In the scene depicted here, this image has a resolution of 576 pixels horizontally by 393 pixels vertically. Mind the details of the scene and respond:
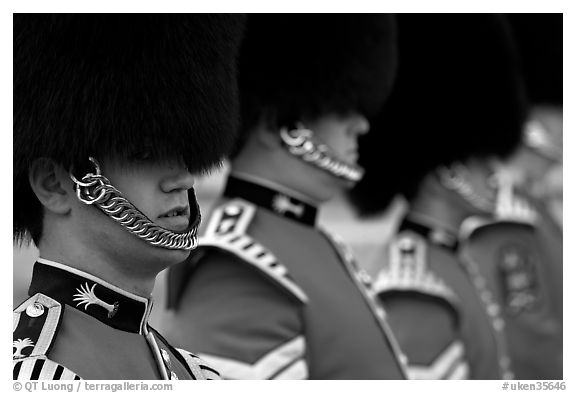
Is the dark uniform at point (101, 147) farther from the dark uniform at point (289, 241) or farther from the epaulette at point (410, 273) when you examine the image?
the epaulette at point (410, 273)

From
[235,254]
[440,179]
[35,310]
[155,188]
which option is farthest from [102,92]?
[440,179]

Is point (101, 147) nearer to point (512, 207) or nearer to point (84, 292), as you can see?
point (84, 292)

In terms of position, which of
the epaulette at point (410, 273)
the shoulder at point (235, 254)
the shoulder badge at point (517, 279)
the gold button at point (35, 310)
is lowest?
the gold button at point (35, 310)

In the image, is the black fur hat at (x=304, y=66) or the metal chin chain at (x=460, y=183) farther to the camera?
the metal chin chain at (x=460, y=183)

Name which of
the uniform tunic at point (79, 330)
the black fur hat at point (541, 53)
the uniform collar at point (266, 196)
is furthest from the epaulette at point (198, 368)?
the black fur hat at point (541, 53)

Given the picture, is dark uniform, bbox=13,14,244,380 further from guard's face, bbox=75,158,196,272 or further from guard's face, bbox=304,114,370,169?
guard's face, bbox=304,114,370,169

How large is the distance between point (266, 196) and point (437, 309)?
1.08 m

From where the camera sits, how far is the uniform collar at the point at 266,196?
322cm

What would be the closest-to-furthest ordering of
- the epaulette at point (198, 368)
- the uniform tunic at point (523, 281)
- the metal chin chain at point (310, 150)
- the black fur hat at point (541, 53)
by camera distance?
the epaulette at point (198, 368), the metal chin chain at point (310, 150), the uniform tunic at point (523, 281), the black fur hat at point (541, 53)

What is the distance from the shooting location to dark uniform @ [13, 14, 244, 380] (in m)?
2.13

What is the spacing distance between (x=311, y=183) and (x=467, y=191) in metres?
1.62

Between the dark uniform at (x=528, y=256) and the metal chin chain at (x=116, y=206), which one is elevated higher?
the dark uniform at (x=528, y=256)

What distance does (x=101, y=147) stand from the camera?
2.24 meters

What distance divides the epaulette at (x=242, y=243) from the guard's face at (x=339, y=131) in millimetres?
295
